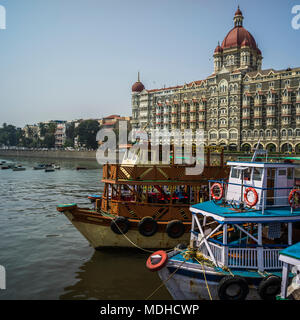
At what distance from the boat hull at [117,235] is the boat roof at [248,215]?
147 inches

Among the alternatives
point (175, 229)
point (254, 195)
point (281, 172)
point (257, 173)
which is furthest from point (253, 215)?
point (175, 229)

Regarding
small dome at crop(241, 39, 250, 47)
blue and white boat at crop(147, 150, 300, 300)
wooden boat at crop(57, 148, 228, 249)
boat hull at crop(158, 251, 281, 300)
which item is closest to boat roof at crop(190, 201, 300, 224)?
blue and white boat at crop(147, 150, 300, 300)

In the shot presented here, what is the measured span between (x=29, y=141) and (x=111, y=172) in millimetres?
144905

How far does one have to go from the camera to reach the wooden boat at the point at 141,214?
1345 cm

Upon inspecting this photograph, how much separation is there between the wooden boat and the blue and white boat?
2951mm

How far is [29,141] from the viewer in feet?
482

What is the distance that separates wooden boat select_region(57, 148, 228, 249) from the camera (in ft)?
44.1

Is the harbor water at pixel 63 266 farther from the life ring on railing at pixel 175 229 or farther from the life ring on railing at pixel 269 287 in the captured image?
the life ring on railing at pixel 269 287

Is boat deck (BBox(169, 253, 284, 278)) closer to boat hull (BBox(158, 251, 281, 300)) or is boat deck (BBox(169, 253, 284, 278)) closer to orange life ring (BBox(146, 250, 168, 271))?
boat hull (BBox(158, 251, 281, 300))

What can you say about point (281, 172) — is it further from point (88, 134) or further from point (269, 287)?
point (88, 134)

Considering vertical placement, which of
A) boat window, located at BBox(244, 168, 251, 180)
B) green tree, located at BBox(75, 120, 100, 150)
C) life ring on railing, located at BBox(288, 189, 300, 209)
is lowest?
life ring on railing, located at BBox(288, 189, 300, 209)

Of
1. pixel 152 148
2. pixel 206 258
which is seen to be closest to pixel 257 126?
pixel 152 148

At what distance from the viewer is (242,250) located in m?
9.45

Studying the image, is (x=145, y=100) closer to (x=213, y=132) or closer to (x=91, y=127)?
(x=91, y=127)
